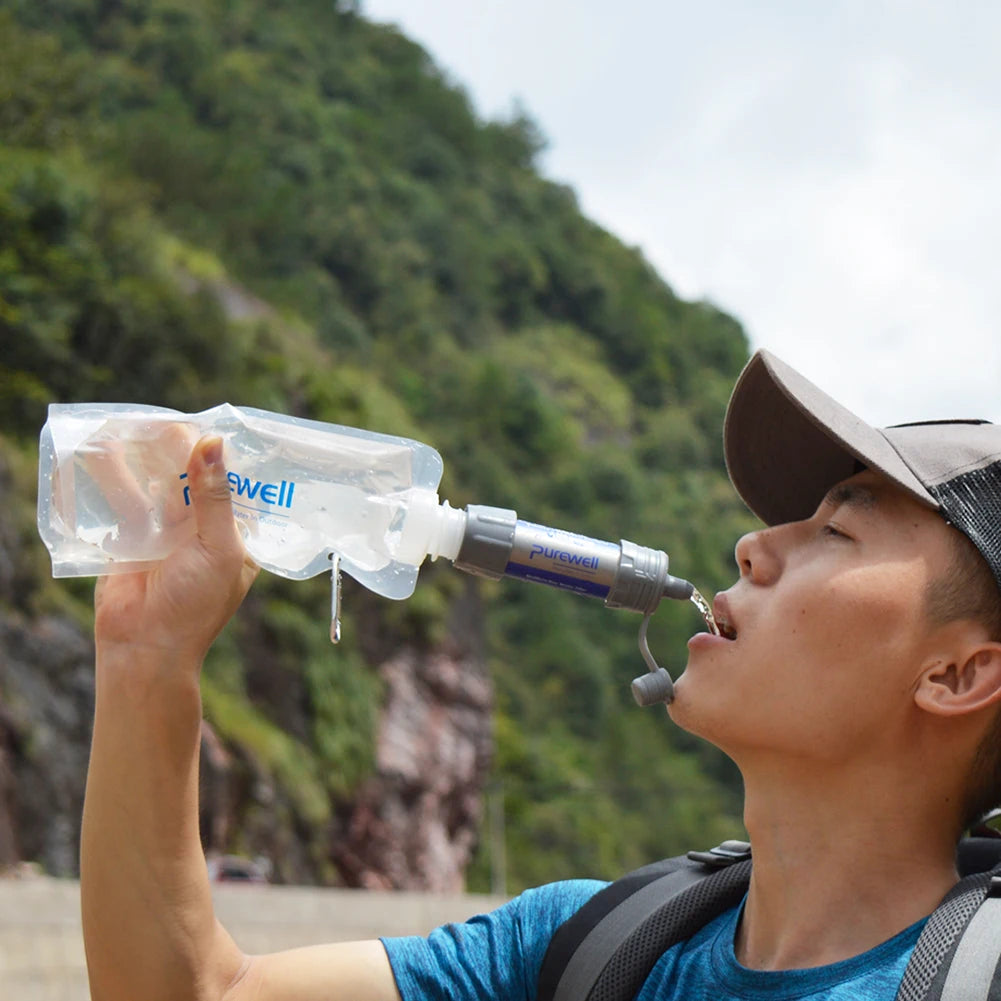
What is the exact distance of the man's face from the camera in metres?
2.26

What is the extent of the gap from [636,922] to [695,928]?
141 mm

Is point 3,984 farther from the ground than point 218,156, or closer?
closer

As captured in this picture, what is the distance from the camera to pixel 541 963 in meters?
2.33

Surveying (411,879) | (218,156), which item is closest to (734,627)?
(411,879)

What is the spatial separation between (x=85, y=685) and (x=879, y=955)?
52.5 ft

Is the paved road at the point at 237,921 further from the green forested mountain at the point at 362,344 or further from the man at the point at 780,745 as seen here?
the green forested mountain at the point at 362,344

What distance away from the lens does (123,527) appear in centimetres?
230

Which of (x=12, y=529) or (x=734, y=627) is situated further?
(x=12, y=529)

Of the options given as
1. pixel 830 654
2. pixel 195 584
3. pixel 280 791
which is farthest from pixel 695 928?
pixel 280 791

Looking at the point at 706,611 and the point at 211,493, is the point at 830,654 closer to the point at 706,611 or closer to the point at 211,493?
the point at 706,611

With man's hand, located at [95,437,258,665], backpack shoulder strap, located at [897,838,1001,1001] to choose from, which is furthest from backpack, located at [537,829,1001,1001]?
man's hand, located at [95,437,258,665]

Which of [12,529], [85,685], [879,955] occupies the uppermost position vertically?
[879,955]

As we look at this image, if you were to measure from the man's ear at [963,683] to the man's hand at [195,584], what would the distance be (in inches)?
42.3

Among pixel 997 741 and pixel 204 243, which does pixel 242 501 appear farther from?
pixel 204 243
